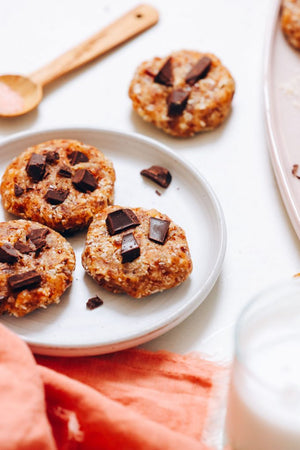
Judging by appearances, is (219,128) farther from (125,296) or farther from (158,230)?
(125,296)

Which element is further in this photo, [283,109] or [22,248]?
[283,109]

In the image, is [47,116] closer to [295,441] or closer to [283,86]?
[283,86]

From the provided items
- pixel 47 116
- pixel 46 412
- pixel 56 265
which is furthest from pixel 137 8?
pixel 46 412

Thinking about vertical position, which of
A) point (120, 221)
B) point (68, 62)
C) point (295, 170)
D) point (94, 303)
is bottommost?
point (295, 170)

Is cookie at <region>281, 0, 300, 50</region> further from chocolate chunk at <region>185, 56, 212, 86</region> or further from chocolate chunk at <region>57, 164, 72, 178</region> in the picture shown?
chocolate chunk at <region>57, 164, 72, 178</region>

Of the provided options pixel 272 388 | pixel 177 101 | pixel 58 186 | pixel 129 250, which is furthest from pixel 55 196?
pixel 272 388

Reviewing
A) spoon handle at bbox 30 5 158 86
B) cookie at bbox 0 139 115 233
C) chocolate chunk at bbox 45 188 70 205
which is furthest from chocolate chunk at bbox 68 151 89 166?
spoon handle at bbox 30 5 158 86
